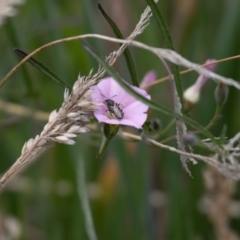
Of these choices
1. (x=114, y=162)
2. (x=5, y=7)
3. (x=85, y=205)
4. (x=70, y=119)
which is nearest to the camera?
(x=70, y=119)

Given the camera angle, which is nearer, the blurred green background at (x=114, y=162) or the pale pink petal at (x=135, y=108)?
the pale pink petal at (x=135, y=108)

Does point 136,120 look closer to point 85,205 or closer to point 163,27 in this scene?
point 163,27

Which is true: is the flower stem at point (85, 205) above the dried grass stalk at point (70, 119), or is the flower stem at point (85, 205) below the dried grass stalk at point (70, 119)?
below

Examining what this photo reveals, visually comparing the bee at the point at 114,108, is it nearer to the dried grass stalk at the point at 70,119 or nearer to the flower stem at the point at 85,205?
the dried grass stalk at the point at 70,119

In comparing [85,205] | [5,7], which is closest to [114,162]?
[85,205]

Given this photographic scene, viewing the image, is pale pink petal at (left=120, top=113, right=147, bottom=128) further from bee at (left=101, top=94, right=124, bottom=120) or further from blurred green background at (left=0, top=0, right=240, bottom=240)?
blurred green background at (left=0, top=0, right=240, bottom=240)

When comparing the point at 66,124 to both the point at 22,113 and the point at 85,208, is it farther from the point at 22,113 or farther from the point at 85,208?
the point at 22,113

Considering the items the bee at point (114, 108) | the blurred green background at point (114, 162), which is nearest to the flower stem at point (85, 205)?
the blurred green background at point (114, 162)
